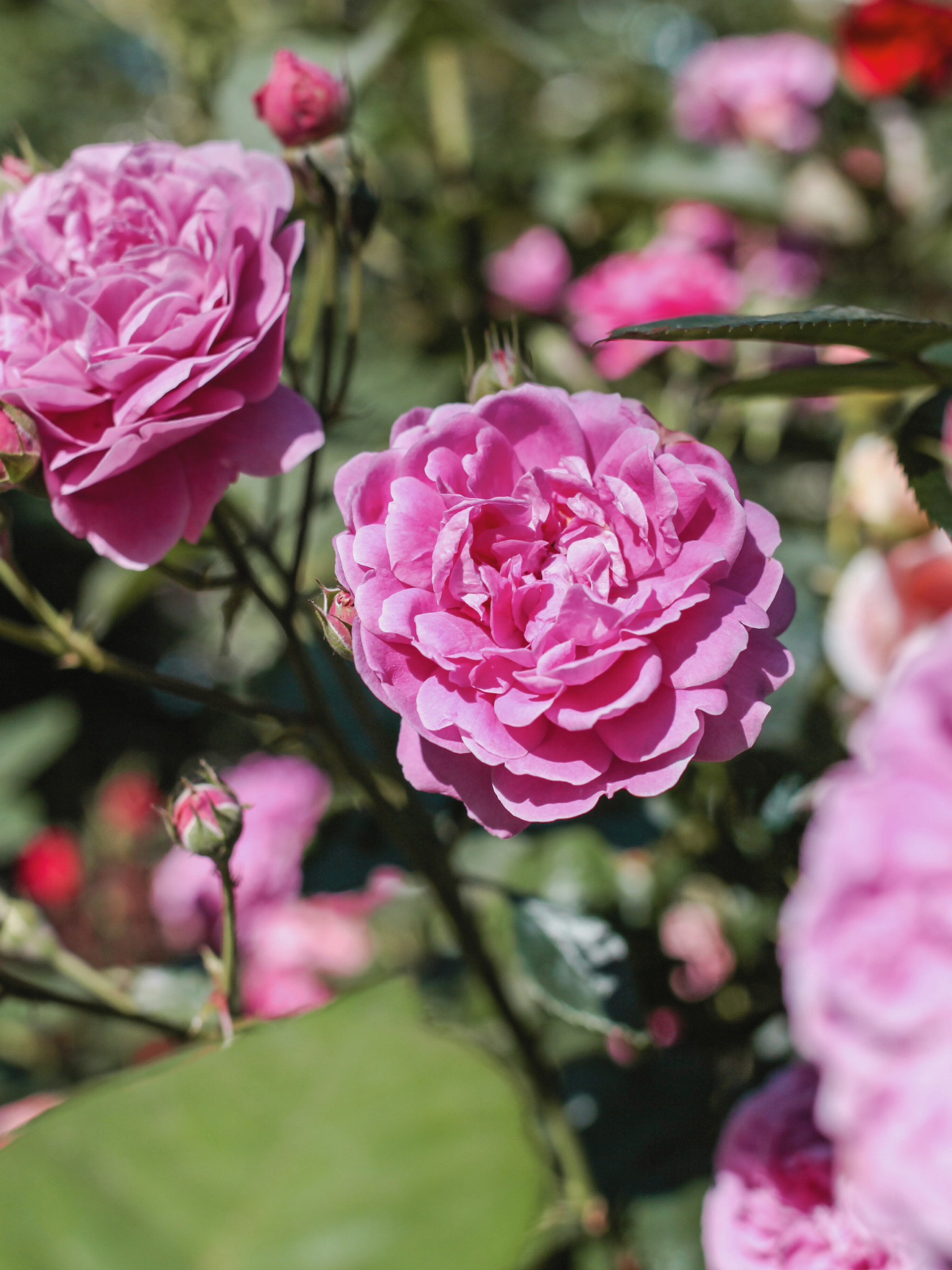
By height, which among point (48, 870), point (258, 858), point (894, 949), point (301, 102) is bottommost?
point (48, 870)

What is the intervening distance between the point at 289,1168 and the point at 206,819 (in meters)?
0.25

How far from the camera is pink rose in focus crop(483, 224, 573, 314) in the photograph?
1.05 m

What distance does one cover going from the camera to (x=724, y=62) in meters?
1.29

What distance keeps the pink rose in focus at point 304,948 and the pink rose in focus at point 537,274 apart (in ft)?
2.11

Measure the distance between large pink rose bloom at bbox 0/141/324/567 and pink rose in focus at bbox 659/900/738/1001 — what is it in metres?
0.44

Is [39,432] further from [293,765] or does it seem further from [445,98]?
[445,98]

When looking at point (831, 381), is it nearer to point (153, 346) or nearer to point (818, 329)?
point (818, 329)

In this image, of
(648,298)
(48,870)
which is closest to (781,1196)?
(648,298)

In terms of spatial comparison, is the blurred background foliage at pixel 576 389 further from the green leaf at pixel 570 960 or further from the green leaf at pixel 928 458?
the green leaf at pixel 928 458

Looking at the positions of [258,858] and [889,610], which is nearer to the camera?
[889,610]

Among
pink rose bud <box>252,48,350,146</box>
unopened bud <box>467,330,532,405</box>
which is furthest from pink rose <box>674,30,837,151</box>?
unopened bud <box>467,330,532,405</box>

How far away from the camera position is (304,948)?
1016mm

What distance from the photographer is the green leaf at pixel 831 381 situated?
0.44m

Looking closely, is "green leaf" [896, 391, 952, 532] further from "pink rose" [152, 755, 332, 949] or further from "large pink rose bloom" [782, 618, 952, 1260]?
"pink rose" [152, 755, 332, 949]
